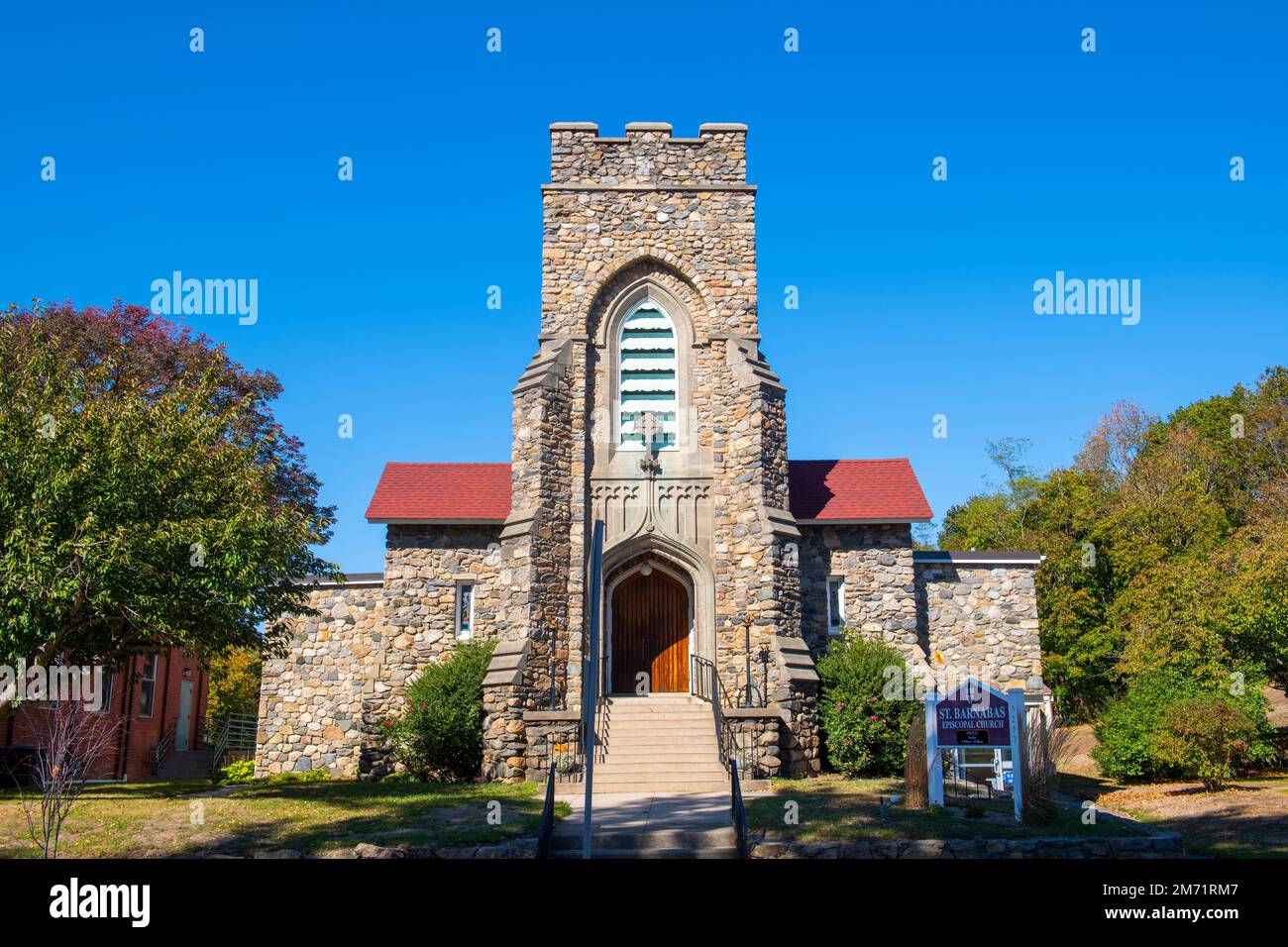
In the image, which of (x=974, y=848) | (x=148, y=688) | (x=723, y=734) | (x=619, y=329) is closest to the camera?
(x=974, y=848)

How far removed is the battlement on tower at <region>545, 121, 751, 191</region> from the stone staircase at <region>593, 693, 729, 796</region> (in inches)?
429

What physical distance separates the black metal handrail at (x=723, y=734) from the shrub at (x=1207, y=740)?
7.47 m

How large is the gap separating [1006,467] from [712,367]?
30479 mm

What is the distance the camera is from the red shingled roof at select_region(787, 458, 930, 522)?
870 inches

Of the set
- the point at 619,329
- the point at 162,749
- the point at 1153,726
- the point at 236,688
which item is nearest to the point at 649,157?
the point at 619,329

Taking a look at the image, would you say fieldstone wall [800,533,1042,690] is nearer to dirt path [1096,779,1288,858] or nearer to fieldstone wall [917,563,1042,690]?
fieldstone wall [917,563,1042,690]

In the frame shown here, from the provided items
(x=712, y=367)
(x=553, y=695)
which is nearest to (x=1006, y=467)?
(x=712, y=367)

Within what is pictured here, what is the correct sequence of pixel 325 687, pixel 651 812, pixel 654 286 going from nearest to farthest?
1. pixel 651 812
2. pixel 654 286
3. pixel 325 687

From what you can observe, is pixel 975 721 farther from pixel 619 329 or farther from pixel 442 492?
pixel 442 492

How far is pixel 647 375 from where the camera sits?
854 inches

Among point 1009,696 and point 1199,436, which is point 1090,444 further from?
point 1009,696

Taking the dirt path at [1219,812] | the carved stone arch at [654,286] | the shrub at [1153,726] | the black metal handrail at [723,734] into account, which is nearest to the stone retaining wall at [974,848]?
the black metal handrail at [723,734]

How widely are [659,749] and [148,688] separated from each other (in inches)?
720
